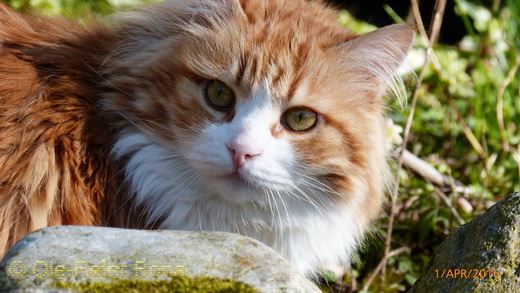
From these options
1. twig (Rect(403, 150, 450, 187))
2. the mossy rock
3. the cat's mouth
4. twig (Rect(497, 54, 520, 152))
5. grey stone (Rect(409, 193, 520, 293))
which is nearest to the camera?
the mossy rock

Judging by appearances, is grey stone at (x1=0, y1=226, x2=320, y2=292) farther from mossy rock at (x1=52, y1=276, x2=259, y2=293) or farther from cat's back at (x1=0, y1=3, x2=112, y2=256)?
cat's back at (x1=0, y1=3, x2=112, y2=256)

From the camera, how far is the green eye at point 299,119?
2240mm

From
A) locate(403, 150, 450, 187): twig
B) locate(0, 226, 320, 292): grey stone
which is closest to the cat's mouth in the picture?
locate(0, 226, 320, 292): grey stone

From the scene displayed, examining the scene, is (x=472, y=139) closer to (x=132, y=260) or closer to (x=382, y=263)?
(x=382, y=263)

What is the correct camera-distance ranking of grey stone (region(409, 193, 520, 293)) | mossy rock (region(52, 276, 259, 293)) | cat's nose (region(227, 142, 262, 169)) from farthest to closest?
cat's nose (region(227, 142, 262, 169)) → grey stone (region(409, 193, 520, 293)) → mossy rock (region(52, 276, 259, 293))

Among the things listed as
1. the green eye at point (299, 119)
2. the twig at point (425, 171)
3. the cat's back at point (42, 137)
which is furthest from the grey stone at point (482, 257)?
the twig at point (425, 171)

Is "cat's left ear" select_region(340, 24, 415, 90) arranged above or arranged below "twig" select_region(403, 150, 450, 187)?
above

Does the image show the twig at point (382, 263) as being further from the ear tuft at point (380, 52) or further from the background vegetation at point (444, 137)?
the ear tuft at point (380, 52)

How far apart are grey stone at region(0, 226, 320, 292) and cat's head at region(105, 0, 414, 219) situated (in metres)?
0.42

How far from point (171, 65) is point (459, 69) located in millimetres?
3313

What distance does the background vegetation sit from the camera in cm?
317

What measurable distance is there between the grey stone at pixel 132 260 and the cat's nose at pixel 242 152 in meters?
0.34

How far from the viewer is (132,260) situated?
1.68 m

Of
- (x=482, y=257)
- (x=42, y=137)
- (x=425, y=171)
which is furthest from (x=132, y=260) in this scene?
(x=425, y=171)
